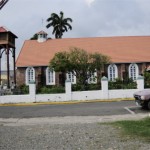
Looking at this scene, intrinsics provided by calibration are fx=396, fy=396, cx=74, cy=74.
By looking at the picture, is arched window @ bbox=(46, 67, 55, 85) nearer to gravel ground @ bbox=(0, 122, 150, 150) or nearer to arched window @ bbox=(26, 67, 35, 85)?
Answer: arched window @ bbox=(26, 67, 35, 85)

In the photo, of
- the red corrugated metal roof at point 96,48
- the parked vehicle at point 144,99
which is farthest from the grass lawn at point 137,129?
the red corrugated metal roof at point 96,48

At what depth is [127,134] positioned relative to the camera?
11391 mm

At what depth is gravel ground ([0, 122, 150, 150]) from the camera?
975 centimetres

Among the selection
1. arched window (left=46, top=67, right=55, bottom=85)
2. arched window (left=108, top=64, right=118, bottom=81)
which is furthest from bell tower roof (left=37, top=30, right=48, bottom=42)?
arched window (left=108, top=64, right=118, bottom=81)

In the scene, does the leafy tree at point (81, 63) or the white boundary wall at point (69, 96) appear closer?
the white boundary wall at point (69, 96)

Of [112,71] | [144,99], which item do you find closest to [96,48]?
[112,71]

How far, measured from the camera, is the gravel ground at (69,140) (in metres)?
9.75

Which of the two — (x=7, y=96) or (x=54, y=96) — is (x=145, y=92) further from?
(x=7, y=96)

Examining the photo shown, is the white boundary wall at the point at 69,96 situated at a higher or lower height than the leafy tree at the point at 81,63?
lower

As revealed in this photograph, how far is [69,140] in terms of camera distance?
10727 mm

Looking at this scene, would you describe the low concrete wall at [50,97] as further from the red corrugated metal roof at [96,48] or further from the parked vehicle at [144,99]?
the red corrugated metal roof at [96,48]

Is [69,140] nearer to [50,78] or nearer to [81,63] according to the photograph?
[81,63]

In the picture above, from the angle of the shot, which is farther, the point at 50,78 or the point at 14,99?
the point at 50,78

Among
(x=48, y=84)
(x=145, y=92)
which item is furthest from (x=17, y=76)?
(x=145, y=92)
